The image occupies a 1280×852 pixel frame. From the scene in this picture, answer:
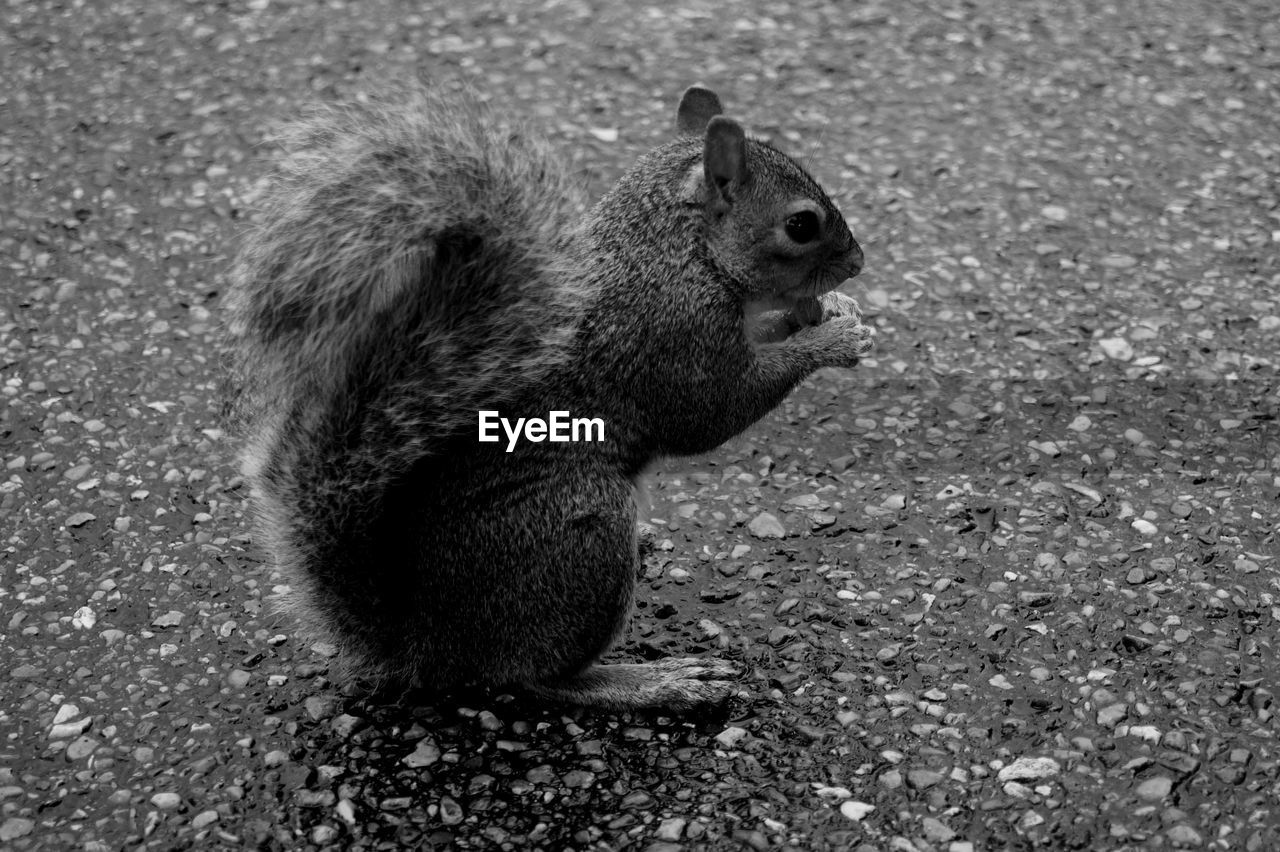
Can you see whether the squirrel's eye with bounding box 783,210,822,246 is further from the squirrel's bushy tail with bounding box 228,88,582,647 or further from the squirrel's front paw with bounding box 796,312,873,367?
the squirrel's bushy tail with bounding box 228,88,582,647

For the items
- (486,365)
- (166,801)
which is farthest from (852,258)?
(166,801)

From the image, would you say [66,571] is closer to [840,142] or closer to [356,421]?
[356,421]

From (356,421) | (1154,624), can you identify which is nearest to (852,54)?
(1154,624)

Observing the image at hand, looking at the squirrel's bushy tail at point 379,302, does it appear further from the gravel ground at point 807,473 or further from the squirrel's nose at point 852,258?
A: the squirrel's nose at point 852,258

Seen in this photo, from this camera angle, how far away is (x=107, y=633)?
7.86 ft

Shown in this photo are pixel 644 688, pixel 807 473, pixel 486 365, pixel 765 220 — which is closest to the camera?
pixel 486 365

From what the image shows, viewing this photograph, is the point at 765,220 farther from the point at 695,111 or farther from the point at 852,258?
the point at 695,111

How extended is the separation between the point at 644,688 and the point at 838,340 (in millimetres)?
700

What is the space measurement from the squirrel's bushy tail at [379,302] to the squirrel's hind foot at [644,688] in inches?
17.3

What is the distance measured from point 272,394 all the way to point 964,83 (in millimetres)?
2710

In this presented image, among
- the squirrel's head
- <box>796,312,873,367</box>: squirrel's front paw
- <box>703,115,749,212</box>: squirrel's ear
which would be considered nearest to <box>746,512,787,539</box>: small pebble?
<box>796,312,873,367</box>: squirrel's front paw

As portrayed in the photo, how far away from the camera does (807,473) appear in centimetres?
279

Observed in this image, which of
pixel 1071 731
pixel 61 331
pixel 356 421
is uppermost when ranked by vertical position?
pixel 356 421

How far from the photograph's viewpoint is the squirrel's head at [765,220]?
2307mm
